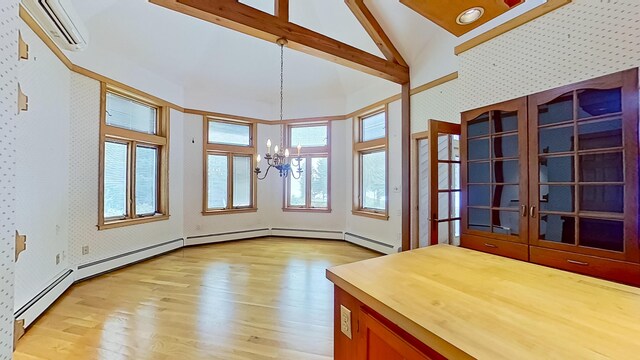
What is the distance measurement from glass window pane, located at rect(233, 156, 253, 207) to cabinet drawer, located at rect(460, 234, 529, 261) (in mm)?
5073

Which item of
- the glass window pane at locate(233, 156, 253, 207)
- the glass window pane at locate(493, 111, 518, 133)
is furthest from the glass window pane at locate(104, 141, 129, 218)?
the glass window pane at locate(493, 111, 518, 133)

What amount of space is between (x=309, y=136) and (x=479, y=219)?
187 inches

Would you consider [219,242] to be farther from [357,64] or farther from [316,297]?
[357,64]

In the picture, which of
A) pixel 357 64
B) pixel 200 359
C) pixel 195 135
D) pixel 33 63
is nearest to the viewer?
pixel 200 359

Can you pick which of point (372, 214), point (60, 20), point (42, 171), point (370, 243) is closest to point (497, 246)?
point (372, 214)

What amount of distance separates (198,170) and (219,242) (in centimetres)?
161

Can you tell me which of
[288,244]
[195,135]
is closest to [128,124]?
[195,135]

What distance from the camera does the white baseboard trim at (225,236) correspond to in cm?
571

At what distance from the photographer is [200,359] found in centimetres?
212

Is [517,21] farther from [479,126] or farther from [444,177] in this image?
[444,177]

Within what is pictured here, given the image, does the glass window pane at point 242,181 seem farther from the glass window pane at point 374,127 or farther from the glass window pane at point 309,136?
the glass window pane at point 374,127

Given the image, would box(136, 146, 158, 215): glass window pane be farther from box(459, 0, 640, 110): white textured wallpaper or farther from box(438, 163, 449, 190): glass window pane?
box(459, 0, 640, 110): white textured wallpaper

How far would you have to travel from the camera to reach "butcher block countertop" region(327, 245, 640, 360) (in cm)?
73

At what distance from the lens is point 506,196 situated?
2.12 m
